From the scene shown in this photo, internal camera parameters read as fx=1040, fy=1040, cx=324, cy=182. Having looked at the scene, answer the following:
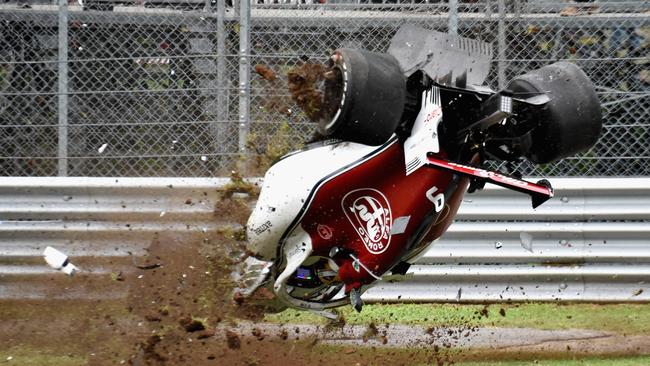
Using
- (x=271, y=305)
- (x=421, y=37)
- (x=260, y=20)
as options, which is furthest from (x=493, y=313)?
(x=421, y=37)

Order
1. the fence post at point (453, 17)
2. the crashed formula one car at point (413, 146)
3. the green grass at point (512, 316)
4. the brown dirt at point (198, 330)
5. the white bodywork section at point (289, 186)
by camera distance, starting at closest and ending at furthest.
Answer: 1. the crashed formula one car at point (413, 146)
2. the white bodywork section at point (289, 186)
3. the brown dirt at point (198, 330)
4. the green grass at point (512, 316)
5. the fence post at point (453, 17)

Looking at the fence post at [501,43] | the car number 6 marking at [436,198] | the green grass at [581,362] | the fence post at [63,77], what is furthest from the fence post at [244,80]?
the car number 6 marking at [436,198]

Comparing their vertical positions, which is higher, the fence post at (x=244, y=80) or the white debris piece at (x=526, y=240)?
the fence post at (x=244, y=80)

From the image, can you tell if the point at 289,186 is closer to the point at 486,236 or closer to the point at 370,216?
the point at 370,216

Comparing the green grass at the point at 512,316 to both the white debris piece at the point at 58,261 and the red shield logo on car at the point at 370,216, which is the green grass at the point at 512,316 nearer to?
the white debris piece at the point at 58,261

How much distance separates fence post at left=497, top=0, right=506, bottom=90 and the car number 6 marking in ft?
10.1

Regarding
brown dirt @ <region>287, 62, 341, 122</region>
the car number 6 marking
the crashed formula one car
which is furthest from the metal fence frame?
the car number 6 marking

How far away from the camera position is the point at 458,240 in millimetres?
8750

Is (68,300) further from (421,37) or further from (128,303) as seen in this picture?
(421,37)

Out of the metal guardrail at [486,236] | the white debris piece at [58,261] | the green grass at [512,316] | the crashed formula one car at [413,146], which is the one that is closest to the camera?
the crashed formula one car at [413,146]

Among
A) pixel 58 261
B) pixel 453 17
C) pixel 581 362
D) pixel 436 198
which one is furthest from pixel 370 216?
pixel 58 261

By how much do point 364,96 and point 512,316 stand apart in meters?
3.91

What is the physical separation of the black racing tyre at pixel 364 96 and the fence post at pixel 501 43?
326cm

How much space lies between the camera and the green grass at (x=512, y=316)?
8.19 metres
